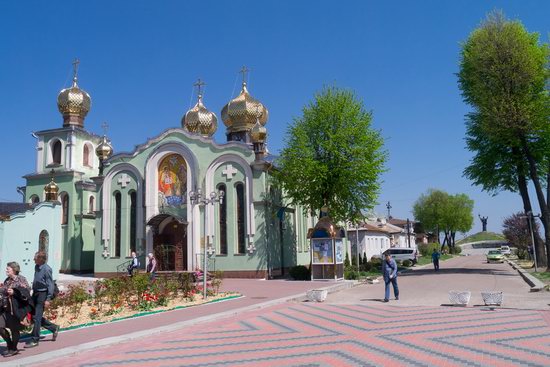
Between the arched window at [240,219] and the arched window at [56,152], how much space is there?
16.9 metres

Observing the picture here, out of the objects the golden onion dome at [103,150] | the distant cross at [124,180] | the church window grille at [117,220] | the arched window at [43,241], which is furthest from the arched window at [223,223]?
the golden onion dome at [103,150]

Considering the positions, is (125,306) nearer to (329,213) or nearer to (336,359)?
(336,359)

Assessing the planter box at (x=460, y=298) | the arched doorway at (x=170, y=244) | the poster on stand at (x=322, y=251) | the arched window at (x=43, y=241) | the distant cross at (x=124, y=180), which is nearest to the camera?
the planter box at (x=460, y=298)

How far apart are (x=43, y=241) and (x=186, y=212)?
880 cm

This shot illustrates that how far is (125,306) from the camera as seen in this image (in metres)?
14.1

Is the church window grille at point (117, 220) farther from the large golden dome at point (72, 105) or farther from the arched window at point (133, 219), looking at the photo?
the large golden dome at point (72, 105)

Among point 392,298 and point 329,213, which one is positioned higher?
point 329,213

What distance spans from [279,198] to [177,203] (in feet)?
21.1

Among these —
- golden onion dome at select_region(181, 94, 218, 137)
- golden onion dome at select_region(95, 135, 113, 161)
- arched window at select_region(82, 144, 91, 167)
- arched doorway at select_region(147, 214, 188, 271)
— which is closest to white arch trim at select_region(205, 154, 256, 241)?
arched doorway at select_region(147, 214, 188, 271)

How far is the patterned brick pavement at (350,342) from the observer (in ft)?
24.8

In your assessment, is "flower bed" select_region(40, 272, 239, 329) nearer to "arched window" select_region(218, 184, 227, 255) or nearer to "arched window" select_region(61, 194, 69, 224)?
"arched window" select_region(218, 184, 227, 255)

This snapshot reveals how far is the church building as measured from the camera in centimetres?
2862

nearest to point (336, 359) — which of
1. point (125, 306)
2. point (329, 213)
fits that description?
point (125, 306)

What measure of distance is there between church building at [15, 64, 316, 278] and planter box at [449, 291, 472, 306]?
14.7 metres
